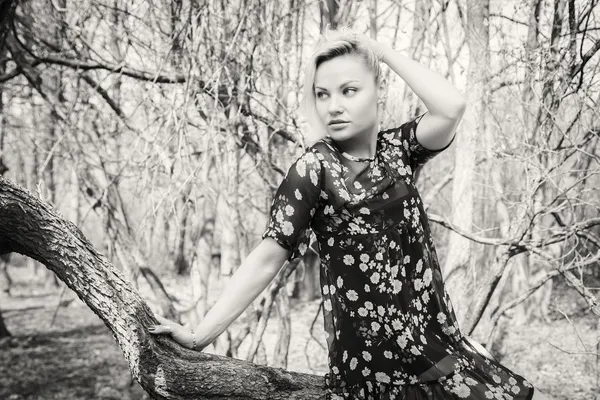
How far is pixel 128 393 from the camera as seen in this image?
727 cm

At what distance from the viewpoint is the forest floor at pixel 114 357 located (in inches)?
277

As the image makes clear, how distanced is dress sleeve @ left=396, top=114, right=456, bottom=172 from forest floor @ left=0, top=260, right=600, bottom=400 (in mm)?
3335

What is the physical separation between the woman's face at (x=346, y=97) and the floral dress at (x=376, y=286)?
84 millimetres

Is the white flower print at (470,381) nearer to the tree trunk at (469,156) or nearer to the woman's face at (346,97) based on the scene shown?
the woman's face at (346,97)

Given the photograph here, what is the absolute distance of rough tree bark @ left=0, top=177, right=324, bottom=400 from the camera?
67.4 inches

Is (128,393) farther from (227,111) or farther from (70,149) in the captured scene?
(227,111)

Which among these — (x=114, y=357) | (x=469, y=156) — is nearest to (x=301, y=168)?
(x=469, y=156)

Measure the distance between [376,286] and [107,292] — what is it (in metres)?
0.80

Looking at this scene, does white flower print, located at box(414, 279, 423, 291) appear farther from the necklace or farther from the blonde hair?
the blonde hair

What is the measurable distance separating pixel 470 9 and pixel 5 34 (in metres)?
3.41

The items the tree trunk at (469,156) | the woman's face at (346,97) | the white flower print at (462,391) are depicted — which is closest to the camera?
the white flower print at (462,391)

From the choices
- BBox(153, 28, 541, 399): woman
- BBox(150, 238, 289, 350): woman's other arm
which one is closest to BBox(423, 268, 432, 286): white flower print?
BBox(153, 28, 541, 399): woman

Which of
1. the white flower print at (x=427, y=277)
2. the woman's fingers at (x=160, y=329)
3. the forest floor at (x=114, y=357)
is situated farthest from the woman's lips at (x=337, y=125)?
the forest floor at (x=114, y=357)

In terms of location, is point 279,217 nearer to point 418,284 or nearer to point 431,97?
point 418,284
